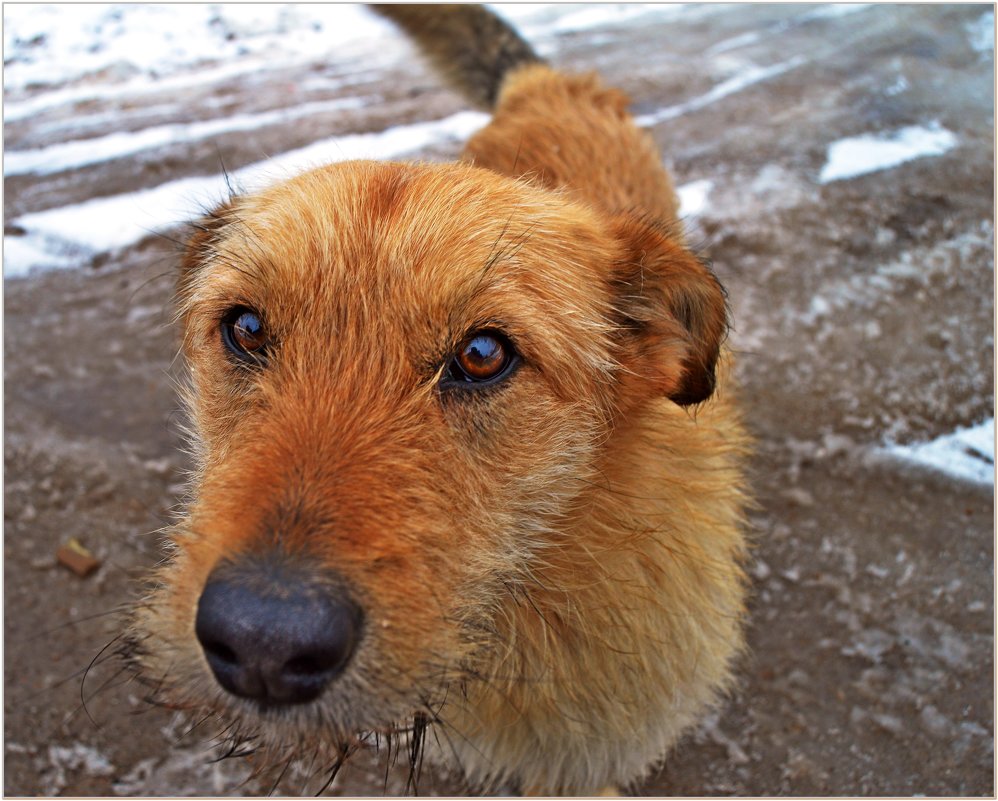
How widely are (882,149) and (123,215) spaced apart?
6.21 metres

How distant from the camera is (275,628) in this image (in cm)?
130

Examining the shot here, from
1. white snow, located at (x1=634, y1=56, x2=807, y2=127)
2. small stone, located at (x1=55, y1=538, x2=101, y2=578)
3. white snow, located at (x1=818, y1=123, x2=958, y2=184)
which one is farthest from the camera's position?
white snow, located at (x1=634, y1=56, x2=807, y2=127)

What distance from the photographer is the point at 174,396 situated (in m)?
4.57

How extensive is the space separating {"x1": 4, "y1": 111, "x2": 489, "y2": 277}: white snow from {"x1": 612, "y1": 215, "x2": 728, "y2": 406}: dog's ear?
3.54 m

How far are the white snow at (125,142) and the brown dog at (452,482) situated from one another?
192 inches

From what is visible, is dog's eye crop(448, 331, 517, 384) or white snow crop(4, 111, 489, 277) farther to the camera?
white snow crop(4, 111, 489, 277)

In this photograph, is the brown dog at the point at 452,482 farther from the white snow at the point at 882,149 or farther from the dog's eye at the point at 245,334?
the white snow at the point at 882,149

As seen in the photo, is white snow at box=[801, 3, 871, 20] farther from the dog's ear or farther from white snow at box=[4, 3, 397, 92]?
the dog's ear

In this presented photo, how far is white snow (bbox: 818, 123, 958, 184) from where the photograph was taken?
582cm

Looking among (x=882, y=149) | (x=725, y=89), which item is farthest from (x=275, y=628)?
(x=725, y=89)

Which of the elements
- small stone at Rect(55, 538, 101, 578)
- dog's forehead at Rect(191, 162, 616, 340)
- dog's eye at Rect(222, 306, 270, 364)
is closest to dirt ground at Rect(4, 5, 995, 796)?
small stone at Rect(55, 538, 101, 578)

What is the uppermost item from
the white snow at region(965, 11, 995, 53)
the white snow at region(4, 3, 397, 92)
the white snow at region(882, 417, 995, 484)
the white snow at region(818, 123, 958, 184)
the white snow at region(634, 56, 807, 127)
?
the white snow at region(4, 3, 397, 92)

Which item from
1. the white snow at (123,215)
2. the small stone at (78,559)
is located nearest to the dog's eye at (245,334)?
the small stone at (78,559)

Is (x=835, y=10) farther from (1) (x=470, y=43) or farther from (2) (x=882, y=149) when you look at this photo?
(1) (x=470, y=43)
